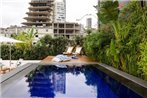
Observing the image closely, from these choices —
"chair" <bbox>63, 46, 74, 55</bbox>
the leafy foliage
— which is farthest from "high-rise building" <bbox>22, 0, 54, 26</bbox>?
the leafy foliage

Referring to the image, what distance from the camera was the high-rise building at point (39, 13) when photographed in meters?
84.6

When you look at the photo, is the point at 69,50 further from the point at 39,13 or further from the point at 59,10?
the point at 59,10

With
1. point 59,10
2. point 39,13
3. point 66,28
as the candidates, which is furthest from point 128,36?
point 59,10

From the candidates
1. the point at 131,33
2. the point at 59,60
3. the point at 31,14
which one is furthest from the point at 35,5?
the point at 131,33

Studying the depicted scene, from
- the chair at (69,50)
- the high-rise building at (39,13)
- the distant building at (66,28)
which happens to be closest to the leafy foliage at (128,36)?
the chair at (69,50)

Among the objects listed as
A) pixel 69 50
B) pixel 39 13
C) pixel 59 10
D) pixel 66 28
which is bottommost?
pixel 69 50

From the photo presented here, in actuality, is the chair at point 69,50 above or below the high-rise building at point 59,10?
below

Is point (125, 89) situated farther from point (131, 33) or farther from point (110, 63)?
point (110, 63)

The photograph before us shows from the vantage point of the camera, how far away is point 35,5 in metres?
86.5

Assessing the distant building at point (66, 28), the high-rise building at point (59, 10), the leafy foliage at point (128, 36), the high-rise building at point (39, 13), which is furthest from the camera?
the high-rise building at point (59, 10)

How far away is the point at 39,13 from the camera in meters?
85.2

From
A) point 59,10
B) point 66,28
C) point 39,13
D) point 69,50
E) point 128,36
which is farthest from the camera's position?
point 59,10

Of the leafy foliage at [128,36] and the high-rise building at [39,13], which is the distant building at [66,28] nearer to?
the high-rise building at [39,13]

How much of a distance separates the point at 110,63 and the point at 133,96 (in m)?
6.52
